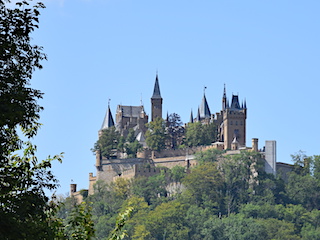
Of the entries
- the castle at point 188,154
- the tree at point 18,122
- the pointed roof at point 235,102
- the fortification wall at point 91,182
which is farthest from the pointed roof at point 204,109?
the tree at point 18,122

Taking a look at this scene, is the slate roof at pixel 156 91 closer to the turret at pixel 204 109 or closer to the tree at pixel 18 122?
the turret at pixel 204 109

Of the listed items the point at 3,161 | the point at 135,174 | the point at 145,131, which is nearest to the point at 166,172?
the point at 135,174

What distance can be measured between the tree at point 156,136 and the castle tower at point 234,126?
20.2 ft

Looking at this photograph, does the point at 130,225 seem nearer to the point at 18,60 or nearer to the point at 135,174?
the point at 135,174

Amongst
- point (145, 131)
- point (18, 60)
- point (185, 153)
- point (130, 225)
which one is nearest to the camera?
point (18, 60)

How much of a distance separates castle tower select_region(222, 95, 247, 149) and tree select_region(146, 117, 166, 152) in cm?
617

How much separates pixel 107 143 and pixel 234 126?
41.4 feet

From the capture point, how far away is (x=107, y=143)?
9481 centimetres

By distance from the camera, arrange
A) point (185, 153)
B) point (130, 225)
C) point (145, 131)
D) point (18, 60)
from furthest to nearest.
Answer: point (145, 131) < point (185, 153) < point (130, 225) < point (18, 60)

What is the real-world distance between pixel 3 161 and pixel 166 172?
7475cm

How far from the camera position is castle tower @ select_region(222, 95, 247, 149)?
9075 centimetres

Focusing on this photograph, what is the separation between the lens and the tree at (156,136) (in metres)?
93.3

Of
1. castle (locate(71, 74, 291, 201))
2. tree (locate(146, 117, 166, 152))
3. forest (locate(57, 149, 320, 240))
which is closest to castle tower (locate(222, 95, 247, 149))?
castle (locate(71, 74, 291, 201))

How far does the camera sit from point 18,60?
15477 millimetres
